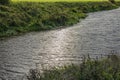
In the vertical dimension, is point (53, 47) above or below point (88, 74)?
below

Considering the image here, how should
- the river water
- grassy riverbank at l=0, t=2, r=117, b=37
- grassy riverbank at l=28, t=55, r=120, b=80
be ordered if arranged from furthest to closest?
grassy riverbank at l=0, t=2, r=117, b=37
the river water
grassy riverbank at l=28, t=55, r=120, b=80

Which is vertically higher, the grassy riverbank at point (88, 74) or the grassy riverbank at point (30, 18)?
the grassy riverbank at point (88, 74)

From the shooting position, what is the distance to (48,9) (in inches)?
1981

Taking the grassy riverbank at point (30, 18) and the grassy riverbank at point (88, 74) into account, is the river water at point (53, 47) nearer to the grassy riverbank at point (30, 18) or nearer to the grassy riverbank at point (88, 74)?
the grassy riverbank at point (30, 18)

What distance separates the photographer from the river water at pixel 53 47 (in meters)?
22.2

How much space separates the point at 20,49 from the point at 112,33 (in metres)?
12.2

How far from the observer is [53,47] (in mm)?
28875

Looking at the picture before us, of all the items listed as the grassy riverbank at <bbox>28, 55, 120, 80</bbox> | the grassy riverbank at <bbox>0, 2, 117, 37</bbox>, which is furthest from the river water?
the grassy riverbank at <bbox>28, 55, 120, 80</bbox>

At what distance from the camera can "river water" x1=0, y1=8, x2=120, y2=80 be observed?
22.2 m

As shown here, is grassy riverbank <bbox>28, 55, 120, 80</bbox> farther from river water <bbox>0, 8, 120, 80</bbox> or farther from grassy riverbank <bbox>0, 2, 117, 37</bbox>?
grassy riverbank <bbox>0, 2, 117, 37</bbox>

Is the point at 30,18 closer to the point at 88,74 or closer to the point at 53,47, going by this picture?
the point at 53,47

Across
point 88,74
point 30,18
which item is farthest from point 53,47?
point 30,18

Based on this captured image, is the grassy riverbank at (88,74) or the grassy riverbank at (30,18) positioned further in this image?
the grassy riverbank at (30,18)

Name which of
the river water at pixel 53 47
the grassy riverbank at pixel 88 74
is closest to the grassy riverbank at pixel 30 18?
the river water at pixel 53 47
